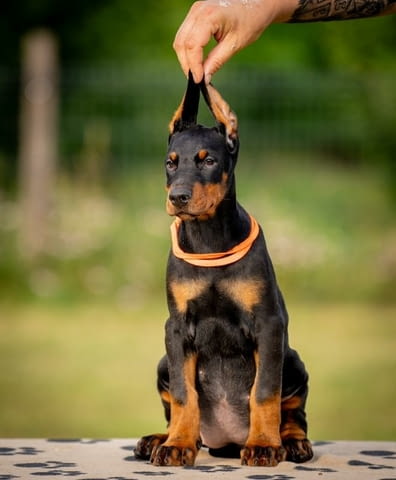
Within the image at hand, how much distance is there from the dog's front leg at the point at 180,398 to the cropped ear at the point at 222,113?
0.61m

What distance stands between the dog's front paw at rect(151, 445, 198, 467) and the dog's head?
723 mm

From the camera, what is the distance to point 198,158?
11.9ft

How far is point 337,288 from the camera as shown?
11.5 meters

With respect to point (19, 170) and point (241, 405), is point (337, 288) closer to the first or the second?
point (19, 170)

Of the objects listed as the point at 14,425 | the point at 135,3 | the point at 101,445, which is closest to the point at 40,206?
the point at 135,3

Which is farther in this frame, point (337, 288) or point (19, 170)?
point (19, 170)

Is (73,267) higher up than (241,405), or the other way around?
(73,267)

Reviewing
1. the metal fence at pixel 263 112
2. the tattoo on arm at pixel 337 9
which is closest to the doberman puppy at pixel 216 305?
the tattoo on arm at pixel 337 9

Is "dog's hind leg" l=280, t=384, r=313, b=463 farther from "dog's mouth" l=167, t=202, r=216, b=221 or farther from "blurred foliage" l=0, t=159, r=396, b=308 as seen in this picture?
"blurred foliage" l=0, t=159, r=396, b=308

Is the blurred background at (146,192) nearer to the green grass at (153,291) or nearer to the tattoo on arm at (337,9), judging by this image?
the green grass at (153,291)

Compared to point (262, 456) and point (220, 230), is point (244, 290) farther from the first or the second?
point (262, 456)

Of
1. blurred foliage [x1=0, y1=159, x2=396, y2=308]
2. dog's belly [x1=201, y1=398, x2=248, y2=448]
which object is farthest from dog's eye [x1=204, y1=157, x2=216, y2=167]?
blurred foliage [x1=0, y1=159, x2=396, y2=308]

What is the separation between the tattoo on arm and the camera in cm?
403

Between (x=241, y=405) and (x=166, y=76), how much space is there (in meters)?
10.5
